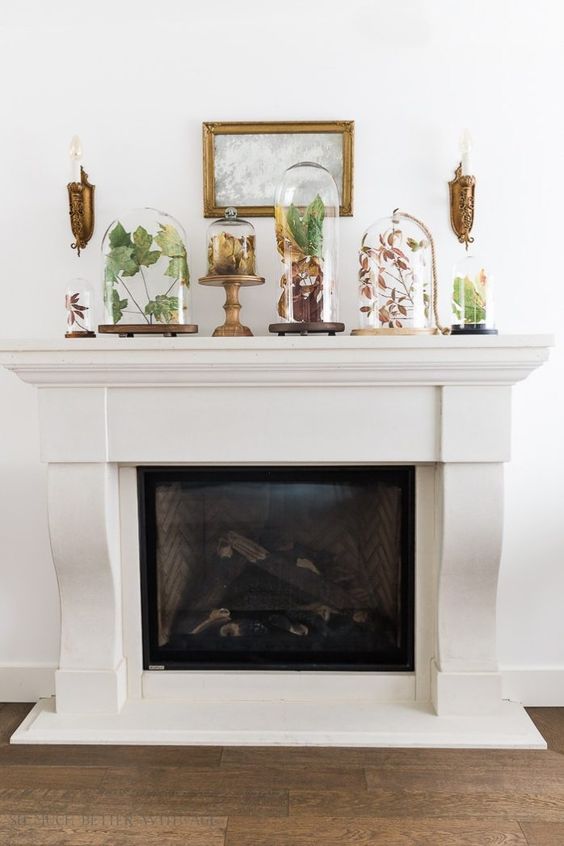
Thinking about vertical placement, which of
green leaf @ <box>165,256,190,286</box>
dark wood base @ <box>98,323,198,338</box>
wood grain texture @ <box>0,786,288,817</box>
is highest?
green leaf @ <box>165,256,190,286</box>

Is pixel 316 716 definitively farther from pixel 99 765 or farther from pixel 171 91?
pixel 171 91

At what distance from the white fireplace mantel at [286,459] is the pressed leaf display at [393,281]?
199mm

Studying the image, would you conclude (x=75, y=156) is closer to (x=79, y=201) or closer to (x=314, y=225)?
(x=79, y=201)

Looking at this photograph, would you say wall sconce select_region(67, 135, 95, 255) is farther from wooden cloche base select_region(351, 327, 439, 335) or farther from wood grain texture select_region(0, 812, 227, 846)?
wood grain texture select_region(0, 812, 227, 846)

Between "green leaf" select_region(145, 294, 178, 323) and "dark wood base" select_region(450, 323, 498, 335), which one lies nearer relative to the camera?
"dark wood base" select_region(450, 323, 498, 335)

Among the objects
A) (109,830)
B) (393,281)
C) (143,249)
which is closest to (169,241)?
(143,249)

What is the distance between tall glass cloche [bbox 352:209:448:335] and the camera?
218 cm

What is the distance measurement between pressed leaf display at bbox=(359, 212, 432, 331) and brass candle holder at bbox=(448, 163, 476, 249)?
16 cm

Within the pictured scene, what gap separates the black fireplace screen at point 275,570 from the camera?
90.3 inches

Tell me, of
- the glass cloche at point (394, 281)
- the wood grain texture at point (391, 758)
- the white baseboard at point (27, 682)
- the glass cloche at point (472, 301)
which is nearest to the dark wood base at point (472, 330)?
the glass cloche at point (472, 301)

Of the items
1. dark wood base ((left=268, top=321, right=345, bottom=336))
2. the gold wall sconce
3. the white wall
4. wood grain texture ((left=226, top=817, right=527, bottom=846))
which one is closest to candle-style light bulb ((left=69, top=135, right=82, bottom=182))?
the white wall

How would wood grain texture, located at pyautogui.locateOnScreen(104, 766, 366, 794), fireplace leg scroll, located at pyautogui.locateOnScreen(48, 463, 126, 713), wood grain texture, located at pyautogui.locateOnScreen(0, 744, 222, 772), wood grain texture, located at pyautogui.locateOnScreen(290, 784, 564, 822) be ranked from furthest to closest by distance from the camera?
fireplace leg scroll, located at pyautogui.locateOnScreen(48, 463, 126, 713) < wood grain texture, located at pyautogui.locateOnScreen(0, 744, 222, 772) < wood grain texture, located at pyautogui.locateOnScreen(104, 766, 366, 794) < wood grain texture, located at pyautogui.locateOnScreen(290, 784, 564, 822)

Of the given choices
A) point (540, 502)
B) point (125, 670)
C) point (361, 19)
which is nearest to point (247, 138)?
point (361, 19)

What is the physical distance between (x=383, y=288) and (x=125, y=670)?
135 cm
